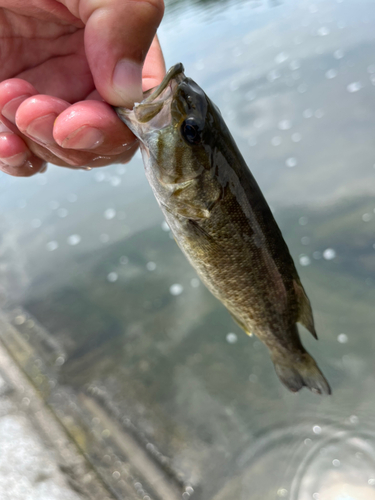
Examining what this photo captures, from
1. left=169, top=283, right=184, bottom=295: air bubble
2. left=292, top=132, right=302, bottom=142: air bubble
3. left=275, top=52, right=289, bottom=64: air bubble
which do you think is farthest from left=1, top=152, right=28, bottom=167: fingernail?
left=275, top=52, right=289, bottom=64: air bubble

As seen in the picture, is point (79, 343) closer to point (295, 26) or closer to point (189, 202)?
point (189, 202)

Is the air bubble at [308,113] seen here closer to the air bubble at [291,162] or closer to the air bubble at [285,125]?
the air bubble at [285,125]

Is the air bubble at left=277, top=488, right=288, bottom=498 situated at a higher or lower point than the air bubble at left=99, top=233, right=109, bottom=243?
lower

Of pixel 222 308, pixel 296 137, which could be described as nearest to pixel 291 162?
pixel 296 137

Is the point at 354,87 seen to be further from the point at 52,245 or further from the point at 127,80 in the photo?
the point at 127,80

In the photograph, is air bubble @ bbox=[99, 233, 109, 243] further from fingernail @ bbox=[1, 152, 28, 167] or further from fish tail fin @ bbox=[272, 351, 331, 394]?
Result: fish tail fin @ bbox=[272, 351, 331, 394]

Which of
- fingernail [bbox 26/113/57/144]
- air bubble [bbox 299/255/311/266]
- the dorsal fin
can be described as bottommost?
air bubble [bbox 299/255/311/266]
